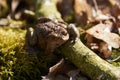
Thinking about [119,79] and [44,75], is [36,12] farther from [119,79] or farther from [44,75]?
[119,79]

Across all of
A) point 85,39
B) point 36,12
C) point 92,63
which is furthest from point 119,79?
point 36,12

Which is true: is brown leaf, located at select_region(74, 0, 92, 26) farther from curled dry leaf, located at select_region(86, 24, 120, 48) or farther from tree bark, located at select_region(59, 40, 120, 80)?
tree bark, located at select_region(59, 40, 120, 80)

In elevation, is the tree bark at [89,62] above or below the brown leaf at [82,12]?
below

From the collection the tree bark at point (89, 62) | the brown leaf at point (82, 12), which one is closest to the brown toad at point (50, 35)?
the tree bark at point (89, 62)

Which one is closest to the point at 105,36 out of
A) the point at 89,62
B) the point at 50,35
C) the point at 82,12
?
the point at 89,62

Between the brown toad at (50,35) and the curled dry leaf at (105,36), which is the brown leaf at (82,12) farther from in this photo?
the brown toad at (50,35)

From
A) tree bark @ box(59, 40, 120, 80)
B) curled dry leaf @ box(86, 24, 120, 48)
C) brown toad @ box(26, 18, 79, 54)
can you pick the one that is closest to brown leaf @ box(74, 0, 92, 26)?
curled dry leaf @ box(86, 24, 120, 48)

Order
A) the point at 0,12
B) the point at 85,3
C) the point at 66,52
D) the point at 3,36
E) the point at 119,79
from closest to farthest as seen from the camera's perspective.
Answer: the point at 119,79, the point at 66,52, the point at 3,36, the point at 85,3, the point at 0,12
